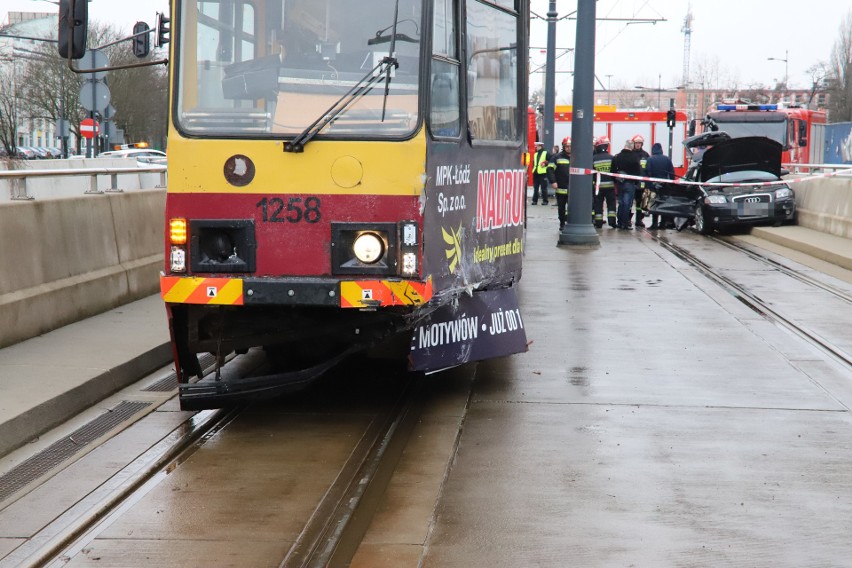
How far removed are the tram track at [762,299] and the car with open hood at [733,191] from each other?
158 centimetres

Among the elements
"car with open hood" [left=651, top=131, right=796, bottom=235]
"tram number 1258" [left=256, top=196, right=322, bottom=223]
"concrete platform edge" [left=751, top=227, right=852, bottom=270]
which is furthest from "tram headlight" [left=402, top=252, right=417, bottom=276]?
"car with open hood" [left=651, top=131, right=796, bottom=235]

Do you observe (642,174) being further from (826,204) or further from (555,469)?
(555,469)

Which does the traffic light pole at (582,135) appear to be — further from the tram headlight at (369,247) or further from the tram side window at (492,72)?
the tram headlight at (369,247)

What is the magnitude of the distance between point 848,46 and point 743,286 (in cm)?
7900

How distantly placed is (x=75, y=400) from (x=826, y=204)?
55.2ft

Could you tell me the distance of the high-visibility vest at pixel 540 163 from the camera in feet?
108

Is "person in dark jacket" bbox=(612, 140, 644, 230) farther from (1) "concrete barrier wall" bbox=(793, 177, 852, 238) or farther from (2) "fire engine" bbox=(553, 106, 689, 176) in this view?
(2) "fire engine" bbox=(553, 106, 689, 176)

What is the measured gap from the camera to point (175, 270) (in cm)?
705

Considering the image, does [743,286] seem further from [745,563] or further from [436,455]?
[745,563]

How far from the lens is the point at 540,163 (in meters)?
33.3

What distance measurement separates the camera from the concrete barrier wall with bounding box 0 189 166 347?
31.3 ft

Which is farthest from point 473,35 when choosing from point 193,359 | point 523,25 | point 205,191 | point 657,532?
point 657,532

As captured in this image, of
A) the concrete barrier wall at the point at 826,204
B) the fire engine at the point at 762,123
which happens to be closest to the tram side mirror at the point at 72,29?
the concrete barrier wall at the point at 826,204

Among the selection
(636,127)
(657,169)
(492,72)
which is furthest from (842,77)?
(492,72)
